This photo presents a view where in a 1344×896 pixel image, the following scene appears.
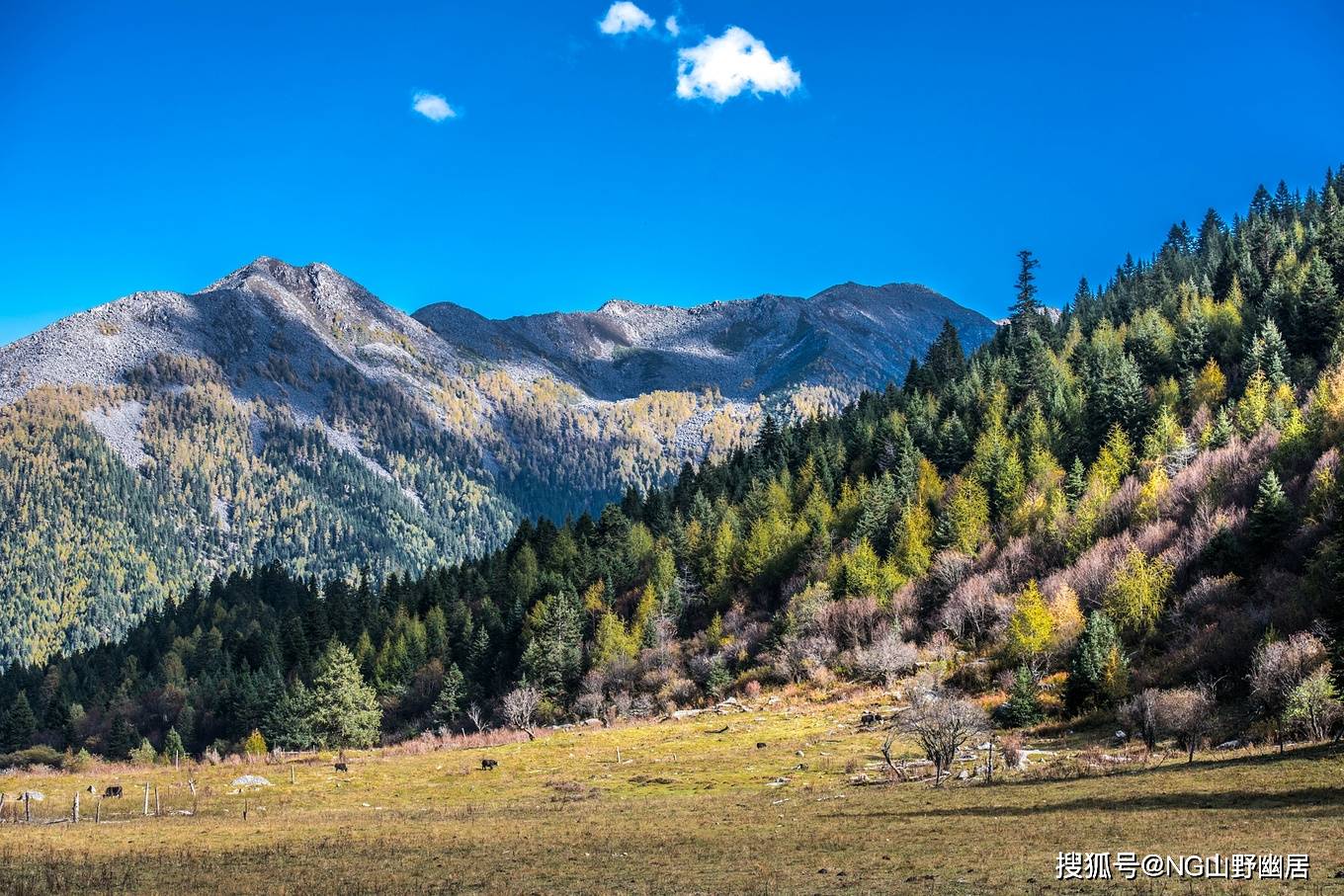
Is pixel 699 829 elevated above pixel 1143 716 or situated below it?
below

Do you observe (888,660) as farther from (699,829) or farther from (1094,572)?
(699,829)

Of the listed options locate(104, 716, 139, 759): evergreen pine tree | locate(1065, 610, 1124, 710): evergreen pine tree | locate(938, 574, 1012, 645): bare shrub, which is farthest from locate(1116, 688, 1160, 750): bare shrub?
locate(104, 716, 139, 759): evergreen pine tree

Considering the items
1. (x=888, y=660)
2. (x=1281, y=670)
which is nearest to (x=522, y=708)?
(x=888, y=660)

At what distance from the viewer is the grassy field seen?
29688 mm

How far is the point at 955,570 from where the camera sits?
376 feet

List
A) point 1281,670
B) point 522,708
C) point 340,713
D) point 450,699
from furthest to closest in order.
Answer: point 450,699
point 340,713
point 522,708
point 1281,670

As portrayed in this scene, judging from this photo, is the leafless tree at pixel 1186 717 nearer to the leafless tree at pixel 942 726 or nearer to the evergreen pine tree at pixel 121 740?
the leafless tree at pixel 942 726

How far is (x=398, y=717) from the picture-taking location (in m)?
134

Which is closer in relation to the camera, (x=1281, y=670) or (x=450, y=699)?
(x=1281, y=670)

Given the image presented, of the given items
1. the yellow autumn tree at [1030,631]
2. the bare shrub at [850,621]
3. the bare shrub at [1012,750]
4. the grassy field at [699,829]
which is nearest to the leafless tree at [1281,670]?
the grassy field at [699,829]

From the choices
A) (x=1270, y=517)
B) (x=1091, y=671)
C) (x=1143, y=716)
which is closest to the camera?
(x=1143, y=716)

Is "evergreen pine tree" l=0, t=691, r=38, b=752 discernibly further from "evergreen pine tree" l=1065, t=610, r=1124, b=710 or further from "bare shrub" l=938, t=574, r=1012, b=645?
"evergreen pine tree" l=1065, t=610, r=1124, b=710

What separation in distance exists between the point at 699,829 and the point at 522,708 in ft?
246

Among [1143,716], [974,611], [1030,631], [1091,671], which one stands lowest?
[1143,716]
